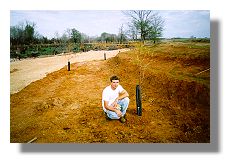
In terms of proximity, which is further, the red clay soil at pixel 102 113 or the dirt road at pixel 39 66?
the dirt road at pixel 39 66

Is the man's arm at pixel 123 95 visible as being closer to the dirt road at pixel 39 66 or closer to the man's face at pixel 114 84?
the man's face at pixel 114 84

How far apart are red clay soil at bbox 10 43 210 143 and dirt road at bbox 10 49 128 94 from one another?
88mm

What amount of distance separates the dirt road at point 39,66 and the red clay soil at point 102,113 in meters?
0.09

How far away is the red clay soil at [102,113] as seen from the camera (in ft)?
12.1

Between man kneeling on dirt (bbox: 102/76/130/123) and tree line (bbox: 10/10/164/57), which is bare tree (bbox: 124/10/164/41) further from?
man kneeling on dirt (bbox: 102/76/130/123)

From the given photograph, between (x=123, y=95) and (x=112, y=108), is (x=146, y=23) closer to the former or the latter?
(x=123, y=95)

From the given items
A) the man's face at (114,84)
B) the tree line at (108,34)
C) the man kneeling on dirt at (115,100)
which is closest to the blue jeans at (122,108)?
the man kneeling on dirt at (115,100)

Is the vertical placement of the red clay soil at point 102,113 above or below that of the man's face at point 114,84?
below

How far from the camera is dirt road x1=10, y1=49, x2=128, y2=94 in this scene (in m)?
3.80
